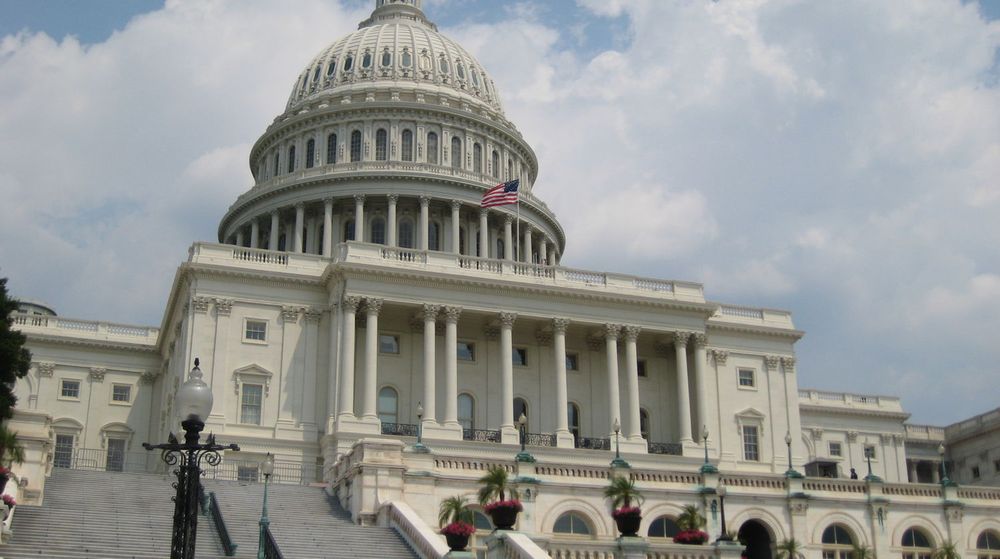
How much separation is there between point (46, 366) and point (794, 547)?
51.7m

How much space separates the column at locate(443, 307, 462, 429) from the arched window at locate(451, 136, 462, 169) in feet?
99.7

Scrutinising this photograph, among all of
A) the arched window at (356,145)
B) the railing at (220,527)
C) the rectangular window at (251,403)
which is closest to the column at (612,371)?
the rectangular window at (251,403)

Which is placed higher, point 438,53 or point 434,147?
point 438,53

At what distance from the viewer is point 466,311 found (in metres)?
66.5

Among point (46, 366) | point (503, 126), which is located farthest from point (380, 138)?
point (46, 366)

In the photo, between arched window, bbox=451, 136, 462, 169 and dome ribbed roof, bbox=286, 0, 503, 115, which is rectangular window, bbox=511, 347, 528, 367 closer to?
arched window, bbox=451, 136, 462, 169

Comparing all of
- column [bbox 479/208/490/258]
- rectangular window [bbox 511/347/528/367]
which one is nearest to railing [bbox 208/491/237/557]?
rectangular window [bbox 511/347/528/367]

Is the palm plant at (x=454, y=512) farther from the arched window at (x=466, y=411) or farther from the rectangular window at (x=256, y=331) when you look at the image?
the rectangular window at (x=256, y=331)

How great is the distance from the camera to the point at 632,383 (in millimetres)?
68500

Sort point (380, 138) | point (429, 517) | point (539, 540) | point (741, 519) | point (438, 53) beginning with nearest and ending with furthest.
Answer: point (539, 540), point (429, 517), point (741, 519), point (380, 138), point (438, 53)

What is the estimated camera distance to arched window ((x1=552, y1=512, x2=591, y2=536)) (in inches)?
1613

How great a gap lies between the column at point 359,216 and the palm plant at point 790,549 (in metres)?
49.7

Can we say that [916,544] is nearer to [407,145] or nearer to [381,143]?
[407,145]

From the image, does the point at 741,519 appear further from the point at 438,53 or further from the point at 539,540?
the point at 438,53
